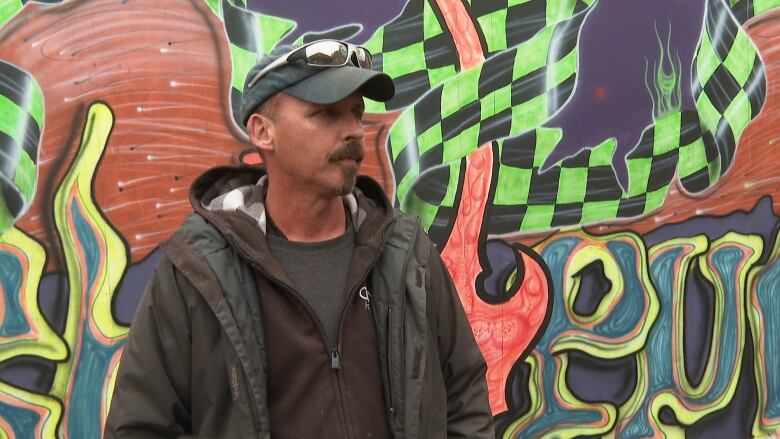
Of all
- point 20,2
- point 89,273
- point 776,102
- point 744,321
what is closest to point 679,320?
point 744,321

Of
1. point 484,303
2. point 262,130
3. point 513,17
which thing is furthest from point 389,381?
point 513,17

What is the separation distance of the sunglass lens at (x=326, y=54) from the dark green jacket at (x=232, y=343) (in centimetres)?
40

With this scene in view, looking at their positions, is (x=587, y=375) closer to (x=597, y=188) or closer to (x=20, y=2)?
(x=597, y=188)

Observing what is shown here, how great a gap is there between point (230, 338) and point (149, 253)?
1.88 meters

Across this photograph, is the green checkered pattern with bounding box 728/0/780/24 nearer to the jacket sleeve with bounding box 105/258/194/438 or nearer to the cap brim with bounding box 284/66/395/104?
the cap brim with bounding box 284/66/395/104

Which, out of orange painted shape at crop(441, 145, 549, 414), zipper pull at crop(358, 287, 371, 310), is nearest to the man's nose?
zipper pull at crop(358, 287, 371, 310)

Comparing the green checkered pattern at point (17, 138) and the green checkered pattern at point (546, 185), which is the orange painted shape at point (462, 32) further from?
the green checkered pattern at point (17, 138)

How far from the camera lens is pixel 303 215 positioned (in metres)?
2.24

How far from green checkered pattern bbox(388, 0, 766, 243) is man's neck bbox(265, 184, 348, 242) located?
1699mm

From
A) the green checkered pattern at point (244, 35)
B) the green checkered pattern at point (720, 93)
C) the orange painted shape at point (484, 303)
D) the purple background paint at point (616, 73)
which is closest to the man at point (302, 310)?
the green checkered pattern at point (244, 35)

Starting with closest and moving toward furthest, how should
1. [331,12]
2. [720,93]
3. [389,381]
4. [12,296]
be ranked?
[389,381] → [12,296] → [331,12] → [720,93]

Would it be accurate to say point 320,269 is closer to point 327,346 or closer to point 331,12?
point 327,346

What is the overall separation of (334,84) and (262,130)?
0.24 meters

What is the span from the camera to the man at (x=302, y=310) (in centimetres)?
204
